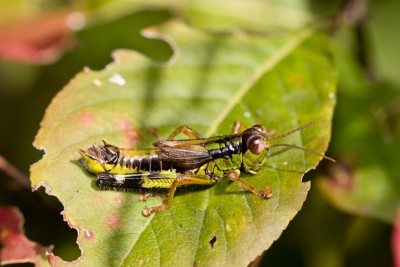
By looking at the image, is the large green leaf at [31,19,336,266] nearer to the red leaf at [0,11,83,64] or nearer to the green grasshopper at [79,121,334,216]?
the green grasshopper at [79,121,334,216]

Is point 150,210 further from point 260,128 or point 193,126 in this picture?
point 260,128

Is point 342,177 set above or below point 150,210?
above

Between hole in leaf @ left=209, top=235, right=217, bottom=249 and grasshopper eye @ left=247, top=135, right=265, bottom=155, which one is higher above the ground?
grasshopper eye @ left=247, top=135, right=265, bottom=155

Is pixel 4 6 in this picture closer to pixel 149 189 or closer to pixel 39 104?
pixel 39 104

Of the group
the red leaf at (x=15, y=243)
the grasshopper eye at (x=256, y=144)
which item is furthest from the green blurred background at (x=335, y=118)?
the grasshopper eye at (x=256, y=144)

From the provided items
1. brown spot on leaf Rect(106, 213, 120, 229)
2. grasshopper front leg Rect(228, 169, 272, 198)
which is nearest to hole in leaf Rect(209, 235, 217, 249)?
grasshopper front leg Rect(228, 169, 272, 198)

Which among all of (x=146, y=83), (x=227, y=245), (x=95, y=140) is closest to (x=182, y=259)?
(x=227, y=245)

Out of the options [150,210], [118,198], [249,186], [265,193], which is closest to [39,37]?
[118,198]
